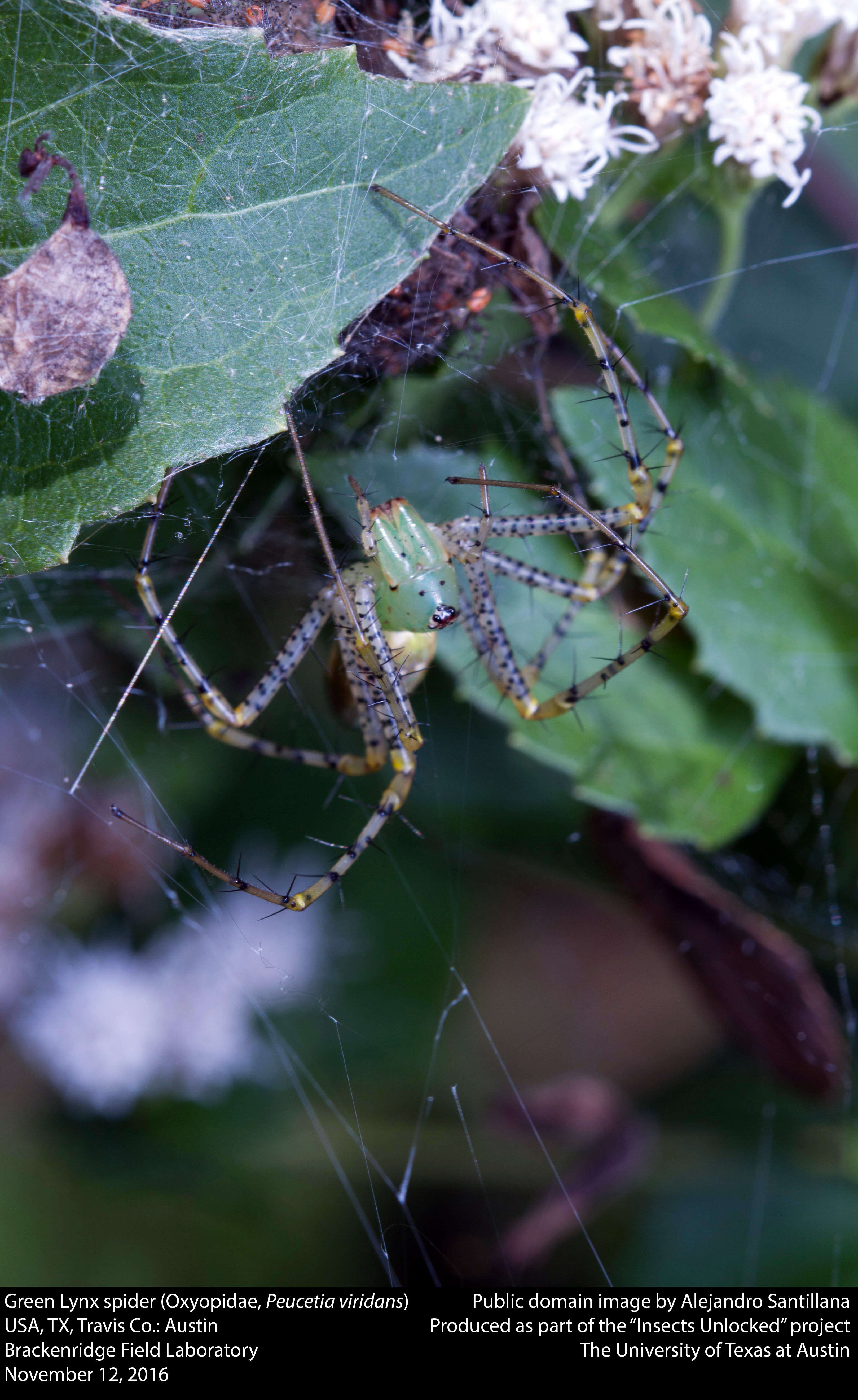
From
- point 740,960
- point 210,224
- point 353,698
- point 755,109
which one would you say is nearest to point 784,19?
point 755,109

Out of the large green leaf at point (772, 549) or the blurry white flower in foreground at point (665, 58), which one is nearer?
the blurry white flower in foreground at point (665, 58)

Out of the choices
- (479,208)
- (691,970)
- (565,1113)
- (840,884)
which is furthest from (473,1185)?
(479,208)

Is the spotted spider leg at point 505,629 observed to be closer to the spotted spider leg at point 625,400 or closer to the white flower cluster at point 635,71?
the spotted spider leg at point 625,400

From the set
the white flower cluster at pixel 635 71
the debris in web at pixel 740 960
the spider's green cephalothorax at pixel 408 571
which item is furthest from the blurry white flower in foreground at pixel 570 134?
the debris in web at pixel 740 960

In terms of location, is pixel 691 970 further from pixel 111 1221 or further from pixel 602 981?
pixel 111 1221

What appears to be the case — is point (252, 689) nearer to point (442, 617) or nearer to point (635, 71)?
point (442, 617)

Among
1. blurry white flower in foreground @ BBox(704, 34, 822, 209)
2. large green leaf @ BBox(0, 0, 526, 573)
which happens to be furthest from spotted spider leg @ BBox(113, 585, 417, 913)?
blurry white flower in foreground @ BBox(704, 34, 822, 209)
